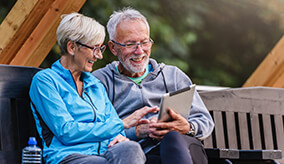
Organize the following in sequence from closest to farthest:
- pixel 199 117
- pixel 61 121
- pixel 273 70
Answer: pixel 61 121 → pixel 199 117 → pixel 273 70

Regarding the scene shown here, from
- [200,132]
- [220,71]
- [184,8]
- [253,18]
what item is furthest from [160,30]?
[200,132]

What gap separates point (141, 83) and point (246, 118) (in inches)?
36.7

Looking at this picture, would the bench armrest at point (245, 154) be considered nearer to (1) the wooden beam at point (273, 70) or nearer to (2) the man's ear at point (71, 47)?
(2) the man's ear at point (71, 47)

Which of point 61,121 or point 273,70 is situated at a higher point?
point 273,70

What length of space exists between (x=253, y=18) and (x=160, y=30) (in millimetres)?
3919

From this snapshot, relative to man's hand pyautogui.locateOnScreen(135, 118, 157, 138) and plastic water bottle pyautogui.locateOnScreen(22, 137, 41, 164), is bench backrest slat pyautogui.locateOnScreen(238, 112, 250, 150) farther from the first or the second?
plastic water bottle pyautogui.locateOnScreen(22, 137, 41, 164)

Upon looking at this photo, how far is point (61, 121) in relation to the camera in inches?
107

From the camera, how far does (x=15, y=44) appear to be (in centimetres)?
367

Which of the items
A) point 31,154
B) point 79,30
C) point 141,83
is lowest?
point 31,154

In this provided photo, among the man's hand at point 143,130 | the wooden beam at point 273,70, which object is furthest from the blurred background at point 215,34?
the man's hand at point 143,130

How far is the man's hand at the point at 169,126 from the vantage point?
10.2 feet

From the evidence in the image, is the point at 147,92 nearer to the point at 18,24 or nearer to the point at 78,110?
the point at 78,110

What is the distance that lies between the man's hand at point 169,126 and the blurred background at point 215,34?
14.9ft

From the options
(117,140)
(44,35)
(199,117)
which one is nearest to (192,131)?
(199,117)
